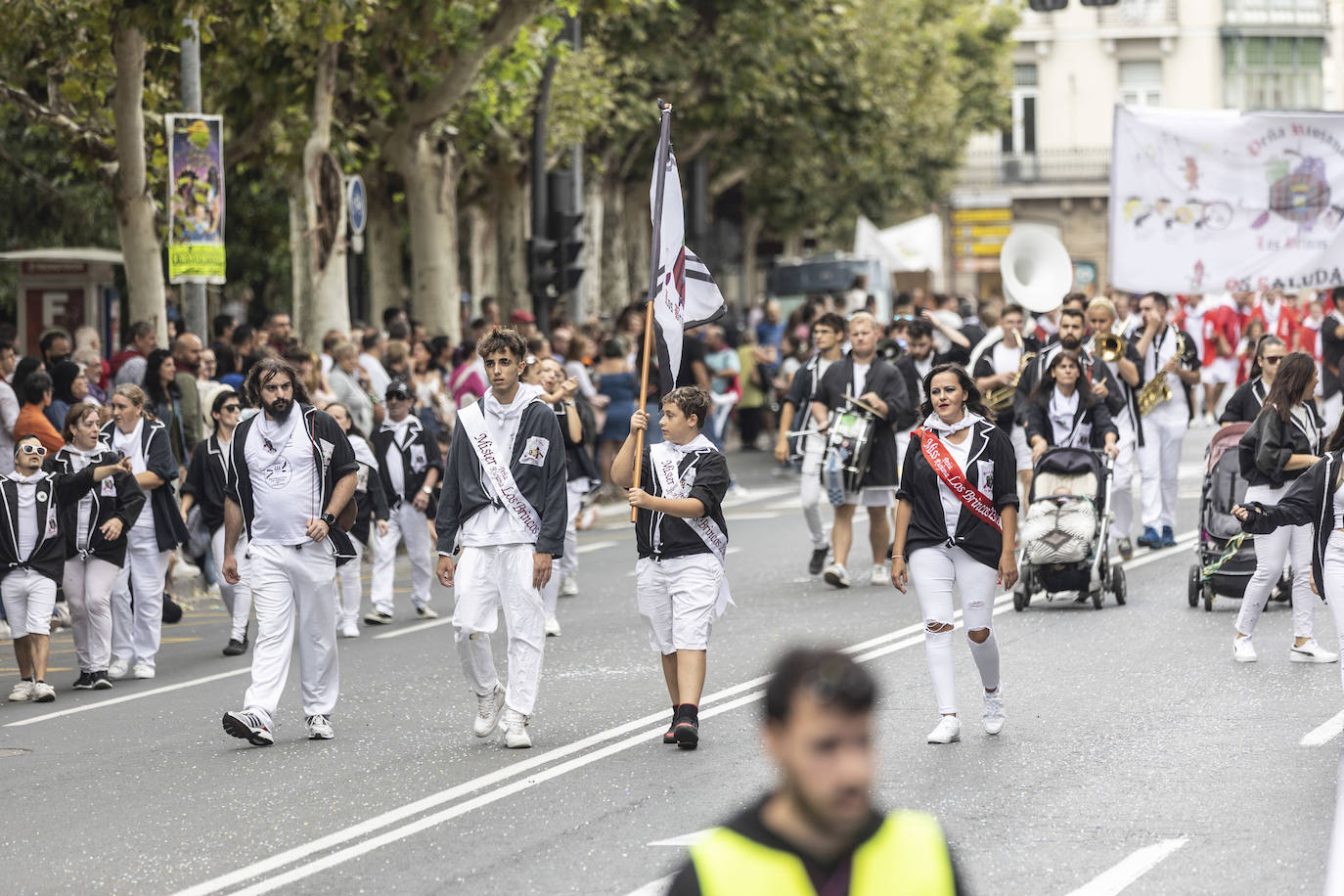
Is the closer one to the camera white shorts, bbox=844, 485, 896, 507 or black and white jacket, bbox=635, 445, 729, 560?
black and white jacket, bbox=635, 445, 729, 560

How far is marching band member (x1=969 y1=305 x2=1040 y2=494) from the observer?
15.7 metres

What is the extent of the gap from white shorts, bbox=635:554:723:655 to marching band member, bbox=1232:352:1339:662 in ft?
10.4

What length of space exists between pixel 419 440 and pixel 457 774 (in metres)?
5.68

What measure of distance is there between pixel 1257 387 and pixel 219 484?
6.36m

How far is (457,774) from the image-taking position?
872 cm

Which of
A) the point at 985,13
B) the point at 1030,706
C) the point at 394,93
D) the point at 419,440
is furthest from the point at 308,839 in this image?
the point at 985,13

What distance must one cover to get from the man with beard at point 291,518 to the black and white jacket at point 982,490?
2642 millimetres

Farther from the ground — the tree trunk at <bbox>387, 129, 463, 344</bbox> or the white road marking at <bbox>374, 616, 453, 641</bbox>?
the tree trunk at <bbox>387, 129, 463, 344</bbox>

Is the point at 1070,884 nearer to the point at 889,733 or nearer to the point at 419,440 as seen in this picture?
the point at 889,733

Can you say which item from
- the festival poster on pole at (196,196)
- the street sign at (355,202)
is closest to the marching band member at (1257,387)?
the festival poster on pole at (196,196)

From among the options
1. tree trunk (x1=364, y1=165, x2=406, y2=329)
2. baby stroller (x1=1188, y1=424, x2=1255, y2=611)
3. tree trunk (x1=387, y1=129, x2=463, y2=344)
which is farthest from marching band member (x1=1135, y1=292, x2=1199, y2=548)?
tree trunk (x1=364, y1=165, x2=406, y2=329)

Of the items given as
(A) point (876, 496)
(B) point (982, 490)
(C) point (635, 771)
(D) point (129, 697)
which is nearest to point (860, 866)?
(C) point (635, 771)

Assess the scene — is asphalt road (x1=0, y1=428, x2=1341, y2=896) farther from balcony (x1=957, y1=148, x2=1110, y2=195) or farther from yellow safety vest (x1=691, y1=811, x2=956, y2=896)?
balcony (x1=957, y1=148, x2=1110, y2=195)

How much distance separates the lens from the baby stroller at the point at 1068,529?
12.6 m
